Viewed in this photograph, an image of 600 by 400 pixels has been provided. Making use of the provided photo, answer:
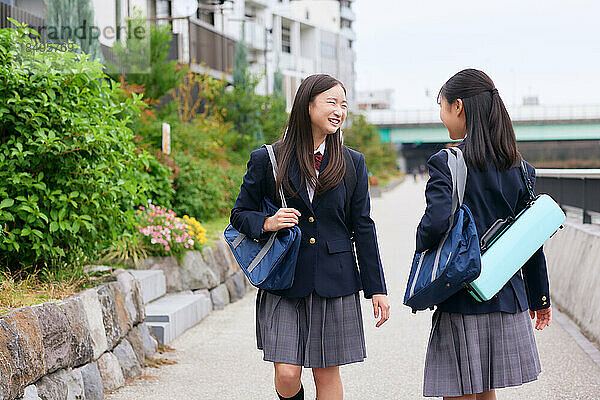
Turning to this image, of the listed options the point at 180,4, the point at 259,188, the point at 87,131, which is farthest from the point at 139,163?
the point at 180,4

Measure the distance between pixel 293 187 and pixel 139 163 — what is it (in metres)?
3.05

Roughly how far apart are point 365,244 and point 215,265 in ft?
18.6

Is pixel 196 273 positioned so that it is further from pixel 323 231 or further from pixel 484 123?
pixel 484 123

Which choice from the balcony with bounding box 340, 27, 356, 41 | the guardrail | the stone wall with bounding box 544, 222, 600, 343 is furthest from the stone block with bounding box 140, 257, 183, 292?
the balcony with bounding box 340, 27, 356, 41

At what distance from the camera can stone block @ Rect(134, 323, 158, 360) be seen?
6.24 metres

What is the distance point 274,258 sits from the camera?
3545 mm

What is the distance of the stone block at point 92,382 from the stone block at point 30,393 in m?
0.58

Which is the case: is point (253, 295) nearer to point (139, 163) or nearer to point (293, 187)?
point (139, 163)

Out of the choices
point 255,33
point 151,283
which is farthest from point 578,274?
point 255,33

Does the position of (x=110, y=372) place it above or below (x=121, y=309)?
below

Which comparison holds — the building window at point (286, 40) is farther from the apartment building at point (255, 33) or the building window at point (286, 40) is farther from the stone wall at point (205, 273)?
the stone wall at point (205, 273)

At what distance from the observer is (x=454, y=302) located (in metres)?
3.26

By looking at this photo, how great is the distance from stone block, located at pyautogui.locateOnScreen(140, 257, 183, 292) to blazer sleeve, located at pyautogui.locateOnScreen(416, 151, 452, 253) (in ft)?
18.0

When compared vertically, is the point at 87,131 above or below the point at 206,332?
above
